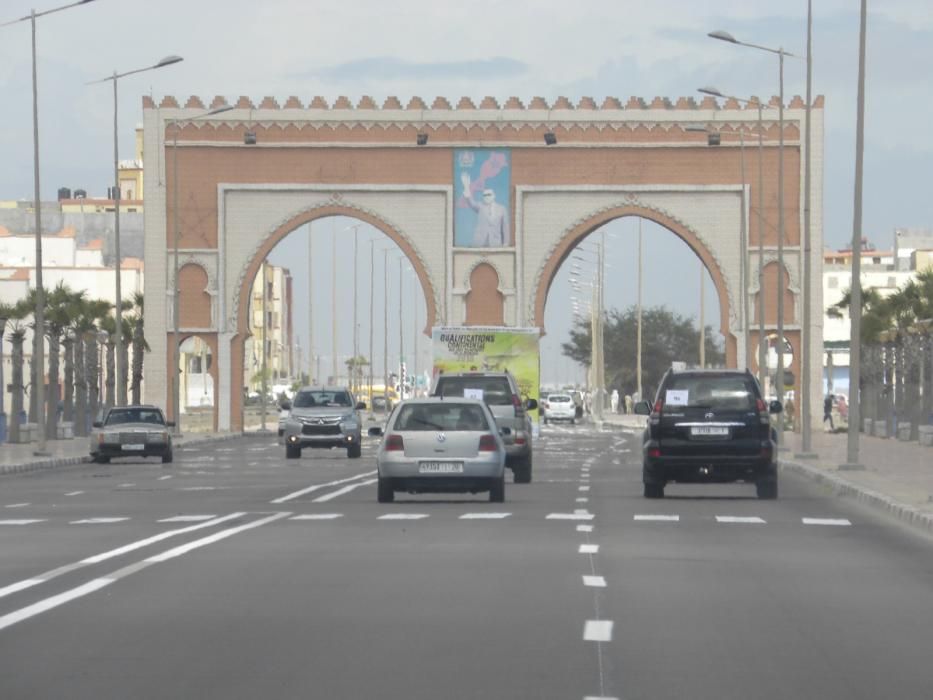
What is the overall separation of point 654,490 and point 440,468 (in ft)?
11.2

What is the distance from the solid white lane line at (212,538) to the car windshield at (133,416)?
24.3m

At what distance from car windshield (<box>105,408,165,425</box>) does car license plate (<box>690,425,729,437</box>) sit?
2232 cm

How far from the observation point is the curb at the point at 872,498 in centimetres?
2319

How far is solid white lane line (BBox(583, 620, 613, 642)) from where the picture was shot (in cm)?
1194

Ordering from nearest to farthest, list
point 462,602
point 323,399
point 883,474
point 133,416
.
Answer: point 462,602 < point 883,474 < point 133,416 < point 323,399

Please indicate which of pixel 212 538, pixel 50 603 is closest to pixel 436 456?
pixel 212 538

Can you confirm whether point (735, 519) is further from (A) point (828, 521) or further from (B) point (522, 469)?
(B) point (522, 469)

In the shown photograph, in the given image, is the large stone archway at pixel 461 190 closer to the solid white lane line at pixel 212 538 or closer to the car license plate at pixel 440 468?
the car license plate at pixel 440 468

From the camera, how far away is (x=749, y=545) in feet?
64.4

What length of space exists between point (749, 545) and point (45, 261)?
10512 cm

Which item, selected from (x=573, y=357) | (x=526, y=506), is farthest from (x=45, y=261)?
(x=526, y=506)

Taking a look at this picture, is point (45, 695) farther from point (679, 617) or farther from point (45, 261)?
point (45, 261)

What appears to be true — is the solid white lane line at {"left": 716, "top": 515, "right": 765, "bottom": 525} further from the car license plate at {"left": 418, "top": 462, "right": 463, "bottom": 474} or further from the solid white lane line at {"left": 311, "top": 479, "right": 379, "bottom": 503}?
the solid white lane line at {"left": 311, "top": 479, "right": 379, "bottom": 503}

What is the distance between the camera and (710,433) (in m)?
28.6
